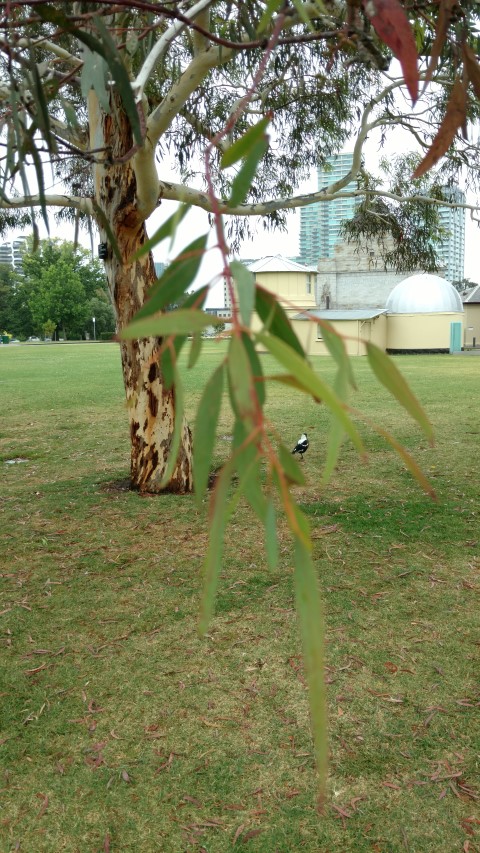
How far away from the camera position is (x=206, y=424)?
81 centimetres

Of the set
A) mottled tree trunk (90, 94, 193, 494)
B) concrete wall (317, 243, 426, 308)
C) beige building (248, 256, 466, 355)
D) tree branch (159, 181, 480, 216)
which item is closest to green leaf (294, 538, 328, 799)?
tree branch (159, 181, 480, 216)

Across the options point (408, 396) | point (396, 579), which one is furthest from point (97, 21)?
point (396, 579)

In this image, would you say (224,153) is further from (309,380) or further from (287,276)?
(287,276)

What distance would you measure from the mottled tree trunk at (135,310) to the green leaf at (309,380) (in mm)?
3719

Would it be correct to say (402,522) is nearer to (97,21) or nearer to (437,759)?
(437,759)

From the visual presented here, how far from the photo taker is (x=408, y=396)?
0.78m

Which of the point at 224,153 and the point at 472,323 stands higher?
the point at 472,323

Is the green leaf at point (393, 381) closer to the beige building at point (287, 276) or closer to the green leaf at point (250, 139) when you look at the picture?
the green leaf at point (250, 139)

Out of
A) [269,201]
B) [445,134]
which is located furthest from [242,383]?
[269,201]

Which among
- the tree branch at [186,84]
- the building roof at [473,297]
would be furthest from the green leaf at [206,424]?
the building roof at [473,297]

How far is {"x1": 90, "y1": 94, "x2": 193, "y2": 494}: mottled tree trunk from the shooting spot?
4574 mm

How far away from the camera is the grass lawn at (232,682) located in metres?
1.89

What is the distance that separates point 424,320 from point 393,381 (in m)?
26.1

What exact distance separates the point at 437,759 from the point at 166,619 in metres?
1.36
